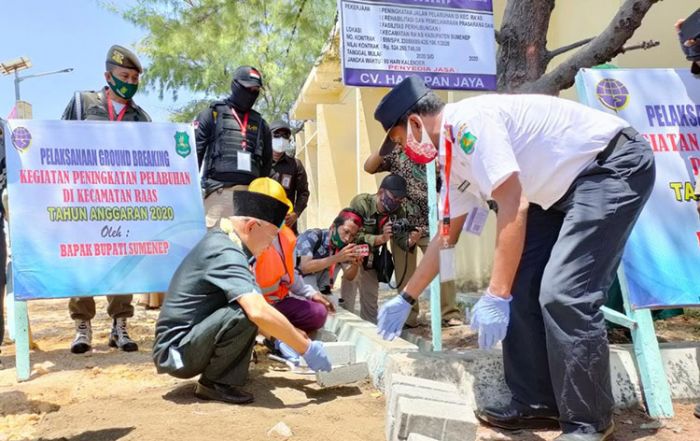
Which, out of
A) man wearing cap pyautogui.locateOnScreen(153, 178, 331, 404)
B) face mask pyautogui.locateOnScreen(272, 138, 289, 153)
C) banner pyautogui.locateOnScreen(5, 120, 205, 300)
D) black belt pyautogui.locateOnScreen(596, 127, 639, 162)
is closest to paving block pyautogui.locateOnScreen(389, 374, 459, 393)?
man wearing cap pyautogui.locateOnScreen(153, 178, 331, 404)

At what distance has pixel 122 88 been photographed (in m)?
4.23

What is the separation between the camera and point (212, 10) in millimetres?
7250

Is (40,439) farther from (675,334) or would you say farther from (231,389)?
(675,334)

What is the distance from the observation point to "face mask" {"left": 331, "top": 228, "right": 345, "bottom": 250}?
15.5ft

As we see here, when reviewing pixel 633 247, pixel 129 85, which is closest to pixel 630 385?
pixel 633 247

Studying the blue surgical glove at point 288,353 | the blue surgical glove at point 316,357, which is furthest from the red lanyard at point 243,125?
the blue surgical glove at point 316,357

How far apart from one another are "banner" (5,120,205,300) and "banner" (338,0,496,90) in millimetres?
1313

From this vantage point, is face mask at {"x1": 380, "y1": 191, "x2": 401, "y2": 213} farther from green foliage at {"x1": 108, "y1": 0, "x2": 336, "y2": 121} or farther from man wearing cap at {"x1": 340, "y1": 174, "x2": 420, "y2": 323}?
green foliage at {"x1": 108, "y1": 0, "x2": 336, "y2": 121}

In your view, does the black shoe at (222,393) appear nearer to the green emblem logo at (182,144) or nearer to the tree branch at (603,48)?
the green emblem logo at (182,144)

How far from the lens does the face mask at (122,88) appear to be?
13.8 ft

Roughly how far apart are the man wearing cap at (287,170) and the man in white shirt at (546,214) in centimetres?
366

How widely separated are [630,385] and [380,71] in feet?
7.32

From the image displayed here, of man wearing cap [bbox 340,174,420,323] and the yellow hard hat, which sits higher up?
the yellow hard hat

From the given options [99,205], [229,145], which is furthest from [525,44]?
[99,205]
